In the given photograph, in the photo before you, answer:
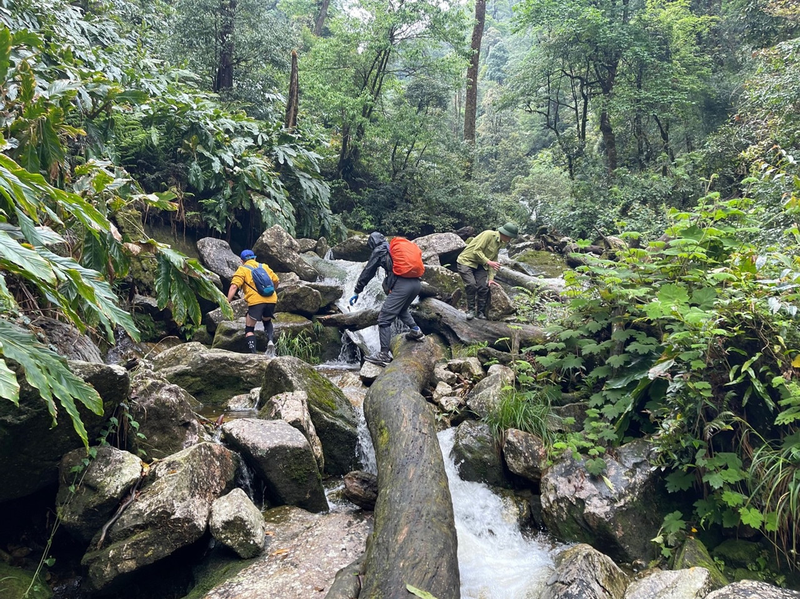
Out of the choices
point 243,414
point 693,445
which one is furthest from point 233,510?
point 693,445

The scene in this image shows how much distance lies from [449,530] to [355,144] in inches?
590

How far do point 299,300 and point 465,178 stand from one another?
1121 centimetres

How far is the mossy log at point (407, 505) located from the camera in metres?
2.86

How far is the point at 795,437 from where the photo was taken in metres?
3.32

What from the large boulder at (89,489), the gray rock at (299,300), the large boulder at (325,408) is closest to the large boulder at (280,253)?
the gray rock at (299,300)

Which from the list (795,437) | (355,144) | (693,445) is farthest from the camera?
(355,144)

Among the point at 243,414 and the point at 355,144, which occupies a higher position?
the point at 355,144

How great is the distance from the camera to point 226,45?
1360 centimetres

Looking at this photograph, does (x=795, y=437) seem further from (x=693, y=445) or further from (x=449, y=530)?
(x=449, y=530)

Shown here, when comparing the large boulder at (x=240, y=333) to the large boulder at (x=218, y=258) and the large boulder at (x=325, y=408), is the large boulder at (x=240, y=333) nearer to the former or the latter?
the large boulder at (x=218, y=258)

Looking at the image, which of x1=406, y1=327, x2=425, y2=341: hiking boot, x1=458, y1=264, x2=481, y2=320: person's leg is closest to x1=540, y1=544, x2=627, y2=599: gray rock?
x1=406, y1=327, x2=425, y2=341: hiking boot

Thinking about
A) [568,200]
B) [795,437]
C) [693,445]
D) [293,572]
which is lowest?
[293,572]

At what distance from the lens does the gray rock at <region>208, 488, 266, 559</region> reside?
11.4 ft

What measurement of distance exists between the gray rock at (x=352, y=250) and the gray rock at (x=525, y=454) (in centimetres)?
914
